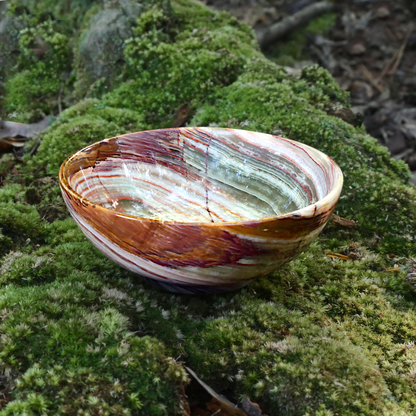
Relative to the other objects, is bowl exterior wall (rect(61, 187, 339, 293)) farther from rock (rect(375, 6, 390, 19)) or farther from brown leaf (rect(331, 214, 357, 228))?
rock (rect(375, 6, 390, 19))

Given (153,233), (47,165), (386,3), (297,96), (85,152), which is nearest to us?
(153,233)

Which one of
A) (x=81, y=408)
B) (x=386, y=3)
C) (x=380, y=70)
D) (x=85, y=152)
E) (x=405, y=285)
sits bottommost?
(x=380, y=70)

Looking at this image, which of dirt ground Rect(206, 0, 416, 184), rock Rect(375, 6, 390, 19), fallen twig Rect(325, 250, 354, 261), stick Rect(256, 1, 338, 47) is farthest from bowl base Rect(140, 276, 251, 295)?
rock Rect(375, 6, 390, 19)

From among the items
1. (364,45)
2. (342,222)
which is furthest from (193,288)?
(364,45)

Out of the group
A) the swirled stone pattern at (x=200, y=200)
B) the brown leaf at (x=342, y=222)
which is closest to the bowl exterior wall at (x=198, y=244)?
the swirled stone pattern at (x=200, y=200)

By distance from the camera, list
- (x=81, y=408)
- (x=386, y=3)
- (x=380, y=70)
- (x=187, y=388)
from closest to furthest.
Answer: (x=81, y=408) → (x=187, y=388) → (x=380, y=70) → (x=386, y=3)

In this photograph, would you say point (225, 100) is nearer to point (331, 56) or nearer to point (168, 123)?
point (168, 123)

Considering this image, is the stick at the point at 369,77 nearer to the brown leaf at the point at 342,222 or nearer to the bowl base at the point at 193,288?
the brown leaf at the point at 342,222

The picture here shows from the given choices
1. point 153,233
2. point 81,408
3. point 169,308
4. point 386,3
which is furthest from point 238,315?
point 386,3
